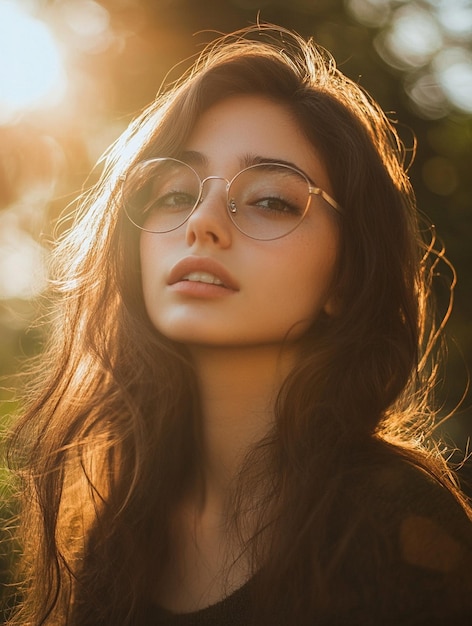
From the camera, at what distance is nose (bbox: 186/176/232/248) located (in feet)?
7.34

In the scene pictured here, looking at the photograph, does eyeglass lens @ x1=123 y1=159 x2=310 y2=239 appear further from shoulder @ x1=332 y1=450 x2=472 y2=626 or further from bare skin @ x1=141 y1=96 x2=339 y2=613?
shoulder @ x1=332 y1=450 x2=472 y2=626

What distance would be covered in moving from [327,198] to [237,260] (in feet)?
1.23

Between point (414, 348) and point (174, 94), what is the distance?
1.19 m

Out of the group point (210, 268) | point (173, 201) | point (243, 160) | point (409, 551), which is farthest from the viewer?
point (173, 201)

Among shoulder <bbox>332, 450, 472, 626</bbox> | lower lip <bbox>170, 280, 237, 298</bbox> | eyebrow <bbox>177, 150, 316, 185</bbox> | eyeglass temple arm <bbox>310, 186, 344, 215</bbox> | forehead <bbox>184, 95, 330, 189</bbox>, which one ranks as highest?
forehead <bbox>184, 95, 330, 189</bbox>

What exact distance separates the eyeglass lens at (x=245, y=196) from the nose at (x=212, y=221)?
1.0 inches

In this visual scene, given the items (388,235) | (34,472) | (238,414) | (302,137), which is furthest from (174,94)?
(34,472)

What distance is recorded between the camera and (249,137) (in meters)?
2.39

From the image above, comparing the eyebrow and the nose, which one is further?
the eyebrow

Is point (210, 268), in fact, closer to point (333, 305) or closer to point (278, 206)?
point (278, 206)

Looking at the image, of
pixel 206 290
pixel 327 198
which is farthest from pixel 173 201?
pixel 327 198

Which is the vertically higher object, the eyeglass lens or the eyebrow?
the eyebrow

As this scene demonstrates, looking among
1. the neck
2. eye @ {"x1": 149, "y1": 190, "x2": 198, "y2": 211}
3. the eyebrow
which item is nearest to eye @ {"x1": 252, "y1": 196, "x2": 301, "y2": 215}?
the eyebrow

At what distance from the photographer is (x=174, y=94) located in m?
2.66
